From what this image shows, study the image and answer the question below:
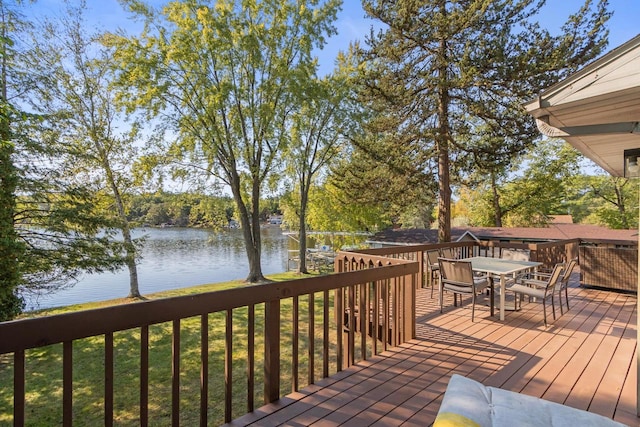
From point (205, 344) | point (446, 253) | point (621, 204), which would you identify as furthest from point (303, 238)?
point (621, 204)

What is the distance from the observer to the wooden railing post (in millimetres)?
2502

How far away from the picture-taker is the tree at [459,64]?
331 inches

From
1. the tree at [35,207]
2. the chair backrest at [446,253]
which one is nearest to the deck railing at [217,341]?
the chair backrest at [446,253]

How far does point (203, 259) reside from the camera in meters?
22.5

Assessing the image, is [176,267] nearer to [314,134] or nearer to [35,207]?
[314,134]

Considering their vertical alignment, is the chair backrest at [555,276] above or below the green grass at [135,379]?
above

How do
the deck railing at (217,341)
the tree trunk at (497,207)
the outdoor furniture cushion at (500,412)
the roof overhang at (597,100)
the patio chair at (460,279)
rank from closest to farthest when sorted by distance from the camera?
1. the outdoor furniture cushion at (500,412)
2. the deck railing at (217,341)
3. the roof overhang at (597,100)
4. the patio chair at (460,279)
5. the tree trunk at (497,207)

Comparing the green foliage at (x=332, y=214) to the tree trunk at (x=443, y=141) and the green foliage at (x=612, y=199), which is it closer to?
the tree trunk at (x=443, y=141)

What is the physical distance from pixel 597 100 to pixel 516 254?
5.47 meters

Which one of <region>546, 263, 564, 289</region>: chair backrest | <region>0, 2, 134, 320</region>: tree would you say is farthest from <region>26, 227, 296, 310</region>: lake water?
<region>546, 263, 564, 289</region>: chair backrest

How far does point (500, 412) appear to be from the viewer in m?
1.68

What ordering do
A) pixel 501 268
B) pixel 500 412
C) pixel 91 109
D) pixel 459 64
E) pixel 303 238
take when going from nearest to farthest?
1. pixel 500 412
2. pixel 501 268
3. pixel 459 64
4. pixel 91 109
5. pixel 303 238

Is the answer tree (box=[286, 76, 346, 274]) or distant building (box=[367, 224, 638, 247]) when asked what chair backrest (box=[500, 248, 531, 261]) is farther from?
tree (box=[286, 76, 346, 274])

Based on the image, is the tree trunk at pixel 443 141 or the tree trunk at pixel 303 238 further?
the tree trunk at pixel 303 238
